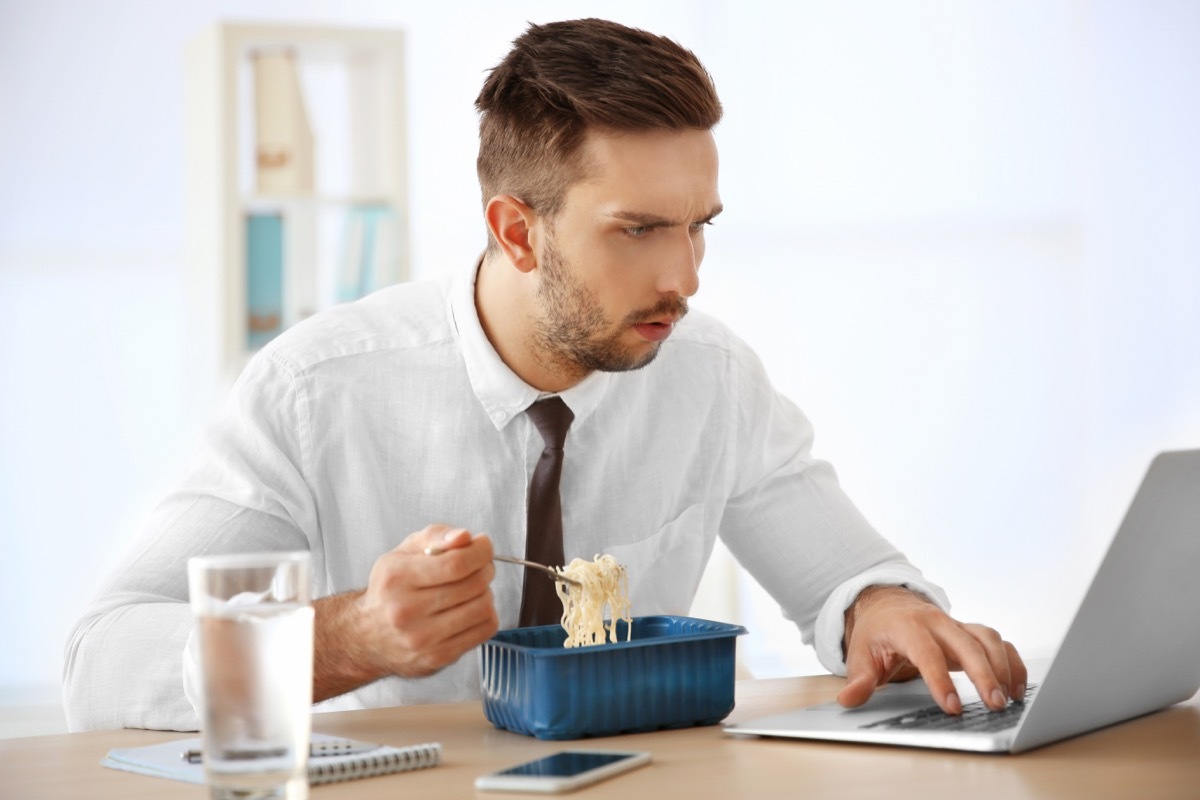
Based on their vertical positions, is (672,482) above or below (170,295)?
below

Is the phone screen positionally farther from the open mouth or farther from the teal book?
the teal book

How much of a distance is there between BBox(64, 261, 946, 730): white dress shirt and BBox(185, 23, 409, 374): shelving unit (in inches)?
60.9

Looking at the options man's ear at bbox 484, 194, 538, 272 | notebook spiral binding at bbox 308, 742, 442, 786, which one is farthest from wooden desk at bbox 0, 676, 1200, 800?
man's ear at bbox 484, 194, 538, 272

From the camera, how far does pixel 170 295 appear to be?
162 inches

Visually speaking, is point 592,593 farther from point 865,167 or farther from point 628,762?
point 865,167

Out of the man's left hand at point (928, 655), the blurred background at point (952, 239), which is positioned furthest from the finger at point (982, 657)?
the blurred background at point (952, 239)

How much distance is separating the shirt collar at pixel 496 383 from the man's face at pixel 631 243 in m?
0.07

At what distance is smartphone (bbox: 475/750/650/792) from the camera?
96 centimetres

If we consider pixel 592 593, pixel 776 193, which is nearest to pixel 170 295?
pixel 776 193

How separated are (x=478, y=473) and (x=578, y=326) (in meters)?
0.23

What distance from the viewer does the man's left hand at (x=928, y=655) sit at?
1.24 m

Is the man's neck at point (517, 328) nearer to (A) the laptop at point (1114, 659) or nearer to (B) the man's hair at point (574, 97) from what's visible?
(B) the man's hair at point (574, 97)

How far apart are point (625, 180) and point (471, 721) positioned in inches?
28.2

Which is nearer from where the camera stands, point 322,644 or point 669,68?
point 322,644
